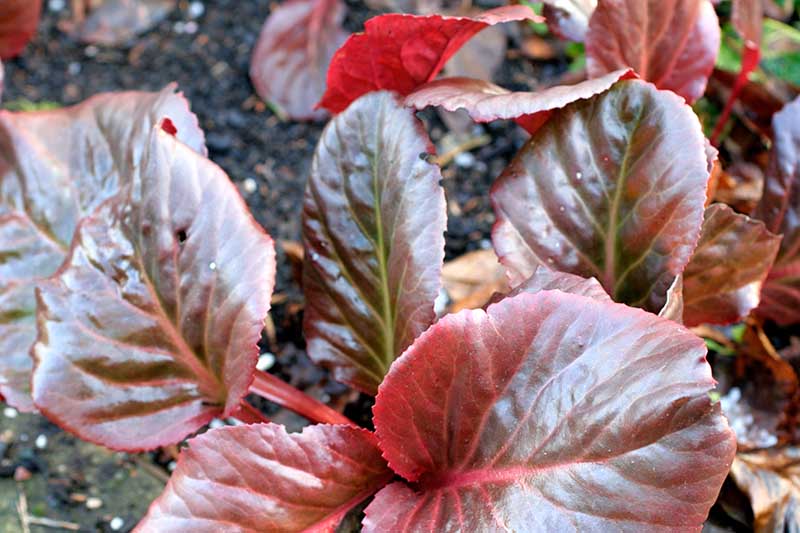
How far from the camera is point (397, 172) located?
0.98 m

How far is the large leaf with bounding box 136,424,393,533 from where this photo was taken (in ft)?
2.78

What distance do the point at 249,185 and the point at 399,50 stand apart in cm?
63

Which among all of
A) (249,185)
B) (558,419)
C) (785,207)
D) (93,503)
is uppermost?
(558,419)

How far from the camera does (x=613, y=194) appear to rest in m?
0.99

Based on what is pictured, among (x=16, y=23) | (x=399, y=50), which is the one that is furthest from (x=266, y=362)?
(x=16, y=23)

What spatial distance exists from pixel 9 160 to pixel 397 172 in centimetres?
56

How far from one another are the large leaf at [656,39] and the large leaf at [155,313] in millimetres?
499

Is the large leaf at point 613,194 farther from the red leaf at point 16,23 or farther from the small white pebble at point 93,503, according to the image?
the red leaf at point 16,23

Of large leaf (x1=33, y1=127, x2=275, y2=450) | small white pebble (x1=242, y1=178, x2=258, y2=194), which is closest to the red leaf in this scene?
small white pebble (x1=242, y1=178, x2=258, y2=194)

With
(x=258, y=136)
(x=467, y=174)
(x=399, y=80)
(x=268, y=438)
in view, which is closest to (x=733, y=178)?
(x=467, y=174)

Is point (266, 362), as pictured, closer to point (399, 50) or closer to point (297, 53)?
point (399, 50)

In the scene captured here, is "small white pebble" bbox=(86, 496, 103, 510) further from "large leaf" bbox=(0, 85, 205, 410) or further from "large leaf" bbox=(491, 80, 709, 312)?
"large leaf" bbox=(491, 80, 709, 312)

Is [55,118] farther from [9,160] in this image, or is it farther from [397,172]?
[397,172]

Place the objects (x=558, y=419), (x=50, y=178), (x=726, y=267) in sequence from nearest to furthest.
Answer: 1. (x=558, y=419)
2. (x=726, y=267)
3. (x=50, y=178)
